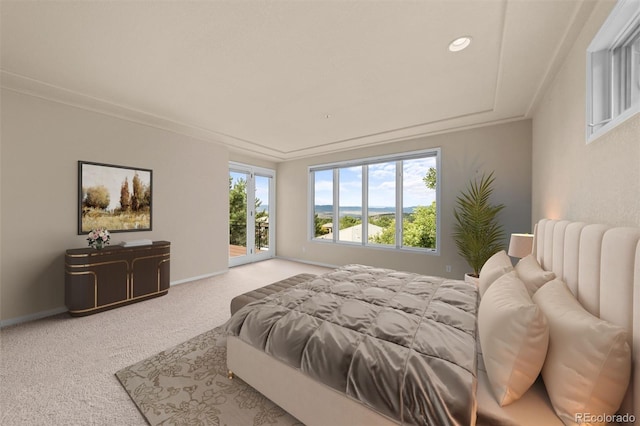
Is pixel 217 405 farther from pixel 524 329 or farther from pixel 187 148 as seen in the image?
pixel 187 148

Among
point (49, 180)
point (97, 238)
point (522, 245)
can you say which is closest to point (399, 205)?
point (522, 245)

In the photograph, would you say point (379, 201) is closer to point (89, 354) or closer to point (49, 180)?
point (89, 354)

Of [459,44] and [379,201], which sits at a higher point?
[459,44]

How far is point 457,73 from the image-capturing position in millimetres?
2490

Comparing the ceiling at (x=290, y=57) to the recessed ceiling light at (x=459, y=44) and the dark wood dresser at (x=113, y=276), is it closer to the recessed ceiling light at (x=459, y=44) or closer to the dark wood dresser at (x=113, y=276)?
the recessed ceiling light at (x=459, y=44)

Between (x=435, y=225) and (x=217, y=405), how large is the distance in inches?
160

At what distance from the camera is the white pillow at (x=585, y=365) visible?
2.90ft

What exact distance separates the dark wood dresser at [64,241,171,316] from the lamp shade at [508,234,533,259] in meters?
4.74

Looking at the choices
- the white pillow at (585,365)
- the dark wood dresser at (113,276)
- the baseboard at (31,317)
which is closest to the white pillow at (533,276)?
the white pillow at (585,365)

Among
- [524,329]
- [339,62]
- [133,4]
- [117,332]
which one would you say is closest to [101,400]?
[117,332]

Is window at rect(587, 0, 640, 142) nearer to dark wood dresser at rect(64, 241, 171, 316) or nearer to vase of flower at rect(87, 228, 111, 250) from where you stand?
dark wood dresser at rect(64, 241, 171, 316)

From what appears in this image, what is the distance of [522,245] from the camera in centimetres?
271

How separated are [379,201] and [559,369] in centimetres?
423

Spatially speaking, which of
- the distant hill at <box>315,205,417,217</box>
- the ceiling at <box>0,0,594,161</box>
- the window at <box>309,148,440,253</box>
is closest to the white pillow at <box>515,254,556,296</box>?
the ceiling at <box>0,0,594,161</box>
